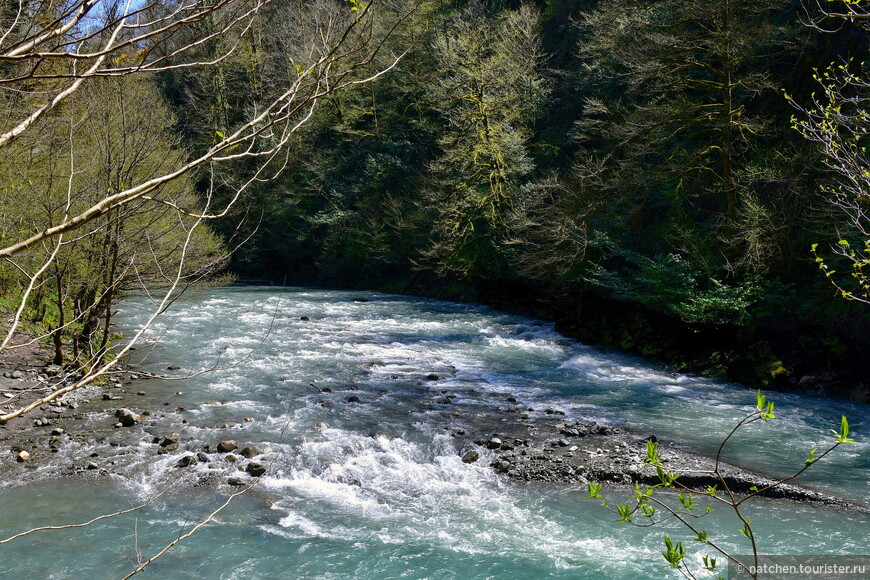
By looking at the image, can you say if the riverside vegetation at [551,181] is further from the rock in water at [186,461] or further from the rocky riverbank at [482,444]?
the rock in water at [186,461]

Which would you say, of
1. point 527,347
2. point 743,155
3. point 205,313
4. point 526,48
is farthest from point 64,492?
point 526,48

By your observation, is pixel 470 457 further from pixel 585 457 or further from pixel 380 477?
pixel 585 457

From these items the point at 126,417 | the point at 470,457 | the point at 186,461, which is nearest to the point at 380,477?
the point at 470,457

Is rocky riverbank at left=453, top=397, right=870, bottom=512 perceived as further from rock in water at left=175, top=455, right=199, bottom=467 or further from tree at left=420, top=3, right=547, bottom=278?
tree at left=420, top=3, right=547, bottom=278

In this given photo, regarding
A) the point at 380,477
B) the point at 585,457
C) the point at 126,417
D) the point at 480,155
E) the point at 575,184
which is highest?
the point at 480,155

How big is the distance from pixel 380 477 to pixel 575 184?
14.1 metres

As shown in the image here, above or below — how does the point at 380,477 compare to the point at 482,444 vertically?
below

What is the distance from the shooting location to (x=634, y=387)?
12250mm

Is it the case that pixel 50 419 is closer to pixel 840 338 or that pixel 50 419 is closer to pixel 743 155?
pixel 840 338

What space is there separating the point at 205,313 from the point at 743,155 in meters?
16.0

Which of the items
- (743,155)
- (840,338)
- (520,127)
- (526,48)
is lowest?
(840,338)

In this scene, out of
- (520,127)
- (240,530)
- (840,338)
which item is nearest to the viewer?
(240,530)

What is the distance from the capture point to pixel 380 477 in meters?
8.05

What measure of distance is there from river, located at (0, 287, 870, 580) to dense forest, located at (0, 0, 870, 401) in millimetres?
1718
